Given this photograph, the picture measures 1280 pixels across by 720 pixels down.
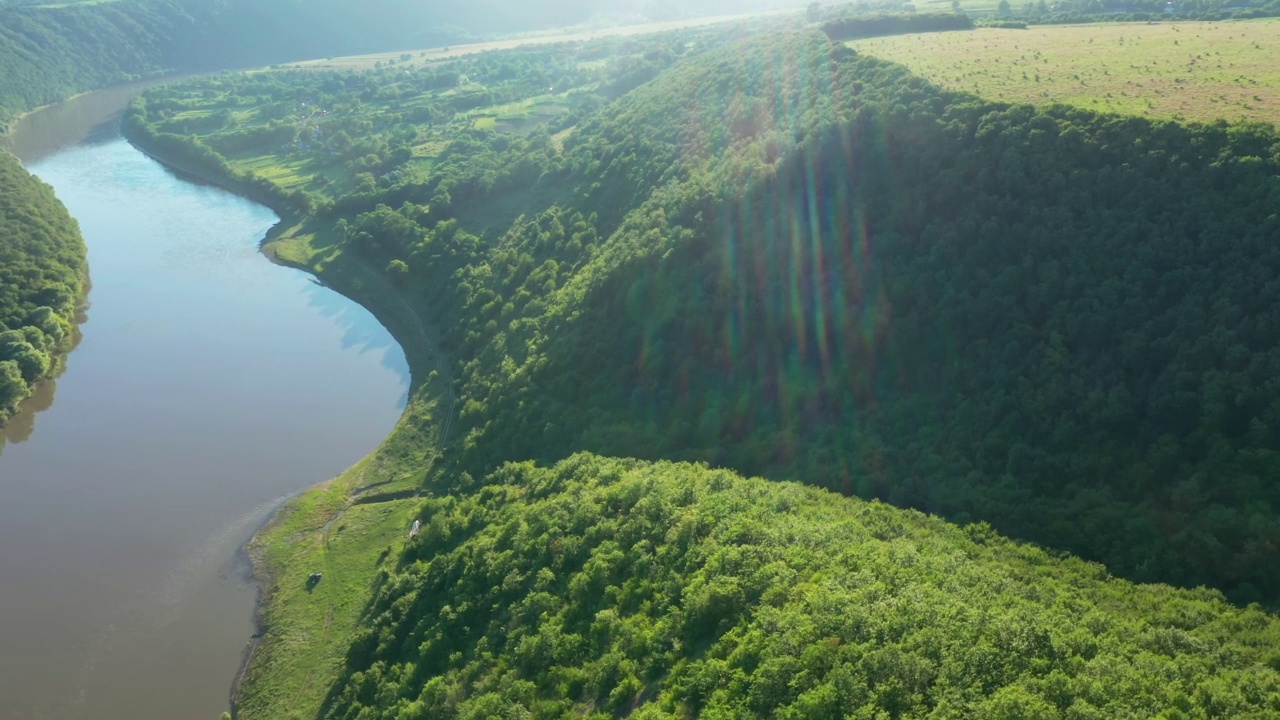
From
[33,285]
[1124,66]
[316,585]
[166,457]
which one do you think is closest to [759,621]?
[316,585]

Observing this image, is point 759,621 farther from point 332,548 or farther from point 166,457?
point 166,457

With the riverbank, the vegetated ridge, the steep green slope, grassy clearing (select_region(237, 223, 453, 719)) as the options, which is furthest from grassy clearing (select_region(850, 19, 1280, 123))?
grassy clearing (select_region(237, 223, 453, 719))

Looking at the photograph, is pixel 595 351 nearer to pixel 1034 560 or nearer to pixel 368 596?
pixel 368 596

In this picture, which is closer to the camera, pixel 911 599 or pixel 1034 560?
pixel 911 599

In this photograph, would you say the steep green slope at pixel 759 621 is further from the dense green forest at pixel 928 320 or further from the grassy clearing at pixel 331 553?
Answer: the dense green forest at pixel 928 320

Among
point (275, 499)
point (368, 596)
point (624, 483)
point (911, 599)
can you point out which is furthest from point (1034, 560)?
point (275, 499)

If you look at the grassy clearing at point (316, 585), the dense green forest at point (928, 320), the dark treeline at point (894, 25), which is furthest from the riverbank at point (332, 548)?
the dark treeline at point (894, 25)

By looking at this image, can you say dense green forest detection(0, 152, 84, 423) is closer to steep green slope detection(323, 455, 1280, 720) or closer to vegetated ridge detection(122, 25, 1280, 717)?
vegetated ridge detection(122, 25, 1280, 717)
